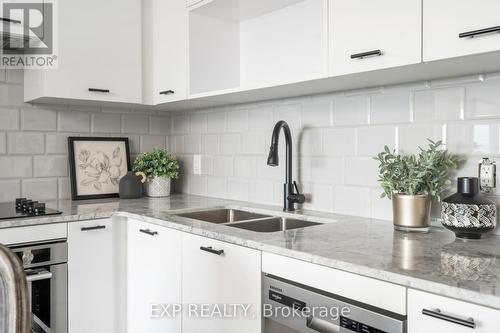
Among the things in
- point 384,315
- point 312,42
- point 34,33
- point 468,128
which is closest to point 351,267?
point 384,315

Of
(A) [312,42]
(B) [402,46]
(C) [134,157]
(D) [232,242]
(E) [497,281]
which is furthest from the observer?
(C) [134,157]

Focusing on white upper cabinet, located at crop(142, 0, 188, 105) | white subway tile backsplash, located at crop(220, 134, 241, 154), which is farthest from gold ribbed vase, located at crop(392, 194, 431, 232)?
white upper cabinet, located at crop(142, 0, 188, 105)

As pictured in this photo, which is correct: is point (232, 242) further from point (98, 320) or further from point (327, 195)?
point (98, 320)

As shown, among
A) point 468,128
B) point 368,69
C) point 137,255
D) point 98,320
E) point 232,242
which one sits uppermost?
point 368,69

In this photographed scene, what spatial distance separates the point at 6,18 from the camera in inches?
79.6

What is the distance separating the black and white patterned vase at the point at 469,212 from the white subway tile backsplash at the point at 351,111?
59 cm

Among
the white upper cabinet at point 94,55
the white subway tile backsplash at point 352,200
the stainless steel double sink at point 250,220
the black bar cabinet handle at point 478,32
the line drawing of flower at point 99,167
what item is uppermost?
the white upper cabinet at point 94,55

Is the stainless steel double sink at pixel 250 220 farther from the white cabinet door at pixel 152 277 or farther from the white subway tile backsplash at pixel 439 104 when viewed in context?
the white subway tile backsplash at pixel 439 104

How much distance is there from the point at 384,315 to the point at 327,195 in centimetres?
100

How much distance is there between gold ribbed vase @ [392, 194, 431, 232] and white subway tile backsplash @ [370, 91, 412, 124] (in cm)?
38

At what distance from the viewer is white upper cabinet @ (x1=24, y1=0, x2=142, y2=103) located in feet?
7.20

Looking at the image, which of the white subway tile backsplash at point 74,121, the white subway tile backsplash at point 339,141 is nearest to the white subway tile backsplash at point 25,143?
the white subway tile backsplash at point 74,121

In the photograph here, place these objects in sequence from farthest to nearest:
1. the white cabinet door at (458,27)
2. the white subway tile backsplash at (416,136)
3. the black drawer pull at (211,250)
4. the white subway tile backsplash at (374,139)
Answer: the white subway tile backsplash at (374,139) → the white subway tile backsplash at (416,136) → the black drawer pull at (211,250) → the white cabinet door at (458,27)

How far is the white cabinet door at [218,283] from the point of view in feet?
4.64
